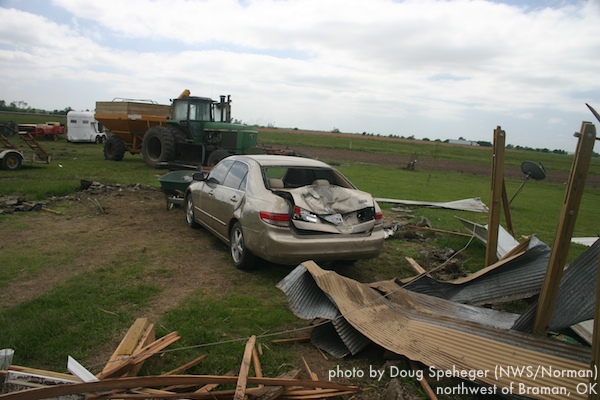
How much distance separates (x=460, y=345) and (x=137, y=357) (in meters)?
2.32

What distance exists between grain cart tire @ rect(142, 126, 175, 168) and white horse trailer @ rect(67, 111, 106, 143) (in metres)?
16.7

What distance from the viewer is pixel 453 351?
9.82 feet

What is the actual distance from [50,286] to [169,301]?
1438mm

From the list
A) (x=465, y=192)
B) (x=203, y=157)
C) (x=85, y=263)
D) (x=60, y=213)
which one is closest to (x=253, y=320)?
(x=85, y=263)

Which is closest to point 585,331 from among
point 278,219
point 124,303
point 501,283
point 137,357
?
point 501,283

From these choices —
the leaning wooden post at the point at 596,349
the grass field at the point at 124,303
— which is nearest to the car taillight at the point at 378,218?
the grass field at the point at 124,303

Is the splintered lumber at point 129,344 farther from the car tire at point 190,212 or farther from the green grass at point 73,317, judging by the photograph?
the car tire at point 190,212

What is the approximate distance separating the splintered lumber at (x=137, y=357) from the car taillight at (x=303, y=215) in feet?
6.77

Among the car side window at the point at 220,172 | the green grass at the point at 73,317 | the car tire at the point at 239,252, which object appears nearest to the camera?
the green grass at the point at 73,317

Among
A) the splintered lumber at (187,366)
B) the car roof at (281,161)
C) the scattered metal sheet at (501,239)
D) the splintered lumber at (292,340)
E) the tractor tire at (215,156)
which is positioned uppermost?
the car roof at (281,161)

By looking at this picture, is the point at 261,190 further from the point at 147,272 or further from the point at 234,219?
the point at 147,272

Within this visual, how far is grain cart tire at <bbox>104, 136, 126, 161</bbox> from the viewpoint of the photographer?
62.8ft

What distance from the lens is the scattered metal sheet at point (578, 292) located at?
9.46 ft

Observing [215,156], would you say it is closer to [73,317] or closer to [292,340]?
Result: [73,317]
